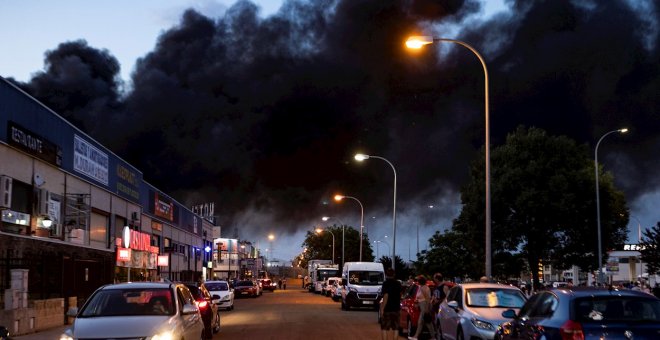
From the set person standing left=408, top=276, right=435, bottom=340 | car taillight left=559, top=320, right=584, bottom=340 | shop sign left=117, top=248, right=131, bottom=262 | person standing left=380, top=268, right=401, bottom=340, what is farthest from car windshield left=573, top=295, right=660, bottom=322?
shop sign left=117, top=248, right=131, bottom=262

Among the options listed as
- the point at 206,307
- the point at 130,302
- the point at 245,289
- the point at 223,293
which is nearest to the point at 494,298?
the point at 206,307

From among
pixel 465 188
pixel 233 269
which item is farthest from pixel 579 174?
pixel 233 269

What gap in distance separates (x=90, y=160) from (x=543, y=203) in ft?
76.0

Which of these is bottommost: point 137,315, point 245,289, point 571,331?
point 245,289

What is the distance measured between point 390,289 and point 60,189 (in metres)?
20.6

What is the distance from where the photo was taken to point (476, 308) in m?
15.8

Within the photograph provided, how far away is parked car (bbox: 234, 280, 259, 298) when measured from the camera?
62875mm

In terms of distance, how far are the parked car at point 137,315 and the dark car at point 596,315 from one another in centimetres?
543

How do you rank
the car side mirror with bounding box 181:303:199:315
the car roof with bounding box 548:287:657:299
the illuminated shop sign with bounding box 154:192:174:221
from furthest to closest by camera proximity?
the illuminated shop sign with bounding box 154:192:174:221 < the car side mirror with bounding box 181:303:199:315 < the car roof with bounding box 548:287:657:299

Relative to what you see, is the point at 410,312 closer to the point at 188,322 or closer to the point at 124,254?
the point at 188,322

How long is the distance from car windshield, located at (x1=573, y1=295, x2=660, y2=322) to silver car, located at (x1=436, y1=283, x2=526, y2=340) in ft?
15.6

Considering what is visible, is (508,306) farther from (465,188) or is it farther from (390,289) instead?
(465,188)

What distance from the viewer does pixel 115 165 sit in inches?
1674

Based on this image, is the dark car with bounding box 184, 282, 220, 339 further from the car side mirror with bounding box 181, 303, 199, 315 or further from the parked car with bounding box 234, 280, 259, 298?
the parked car with bounding box 234, 280, 259, 298
